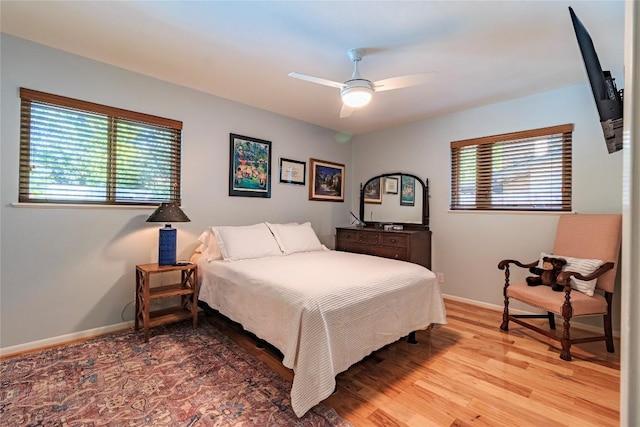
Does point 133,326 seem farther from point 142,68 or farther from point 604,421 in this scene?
point 604,421

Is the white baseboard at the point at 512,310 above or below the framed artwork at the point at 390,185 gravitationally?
below

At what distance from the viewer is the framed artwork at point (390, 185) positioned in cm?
444

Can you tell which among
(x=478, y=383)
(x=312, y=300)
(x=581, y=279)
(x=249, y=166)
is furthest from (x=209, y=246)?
(x=581, y=279)

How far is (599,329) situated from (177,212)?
4.12 m

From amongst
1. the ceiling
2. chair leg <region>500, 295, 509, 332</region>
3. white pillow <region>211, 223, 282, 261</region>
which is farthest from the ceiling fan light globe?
chair leg <region>500, 295, 509, 332</region>

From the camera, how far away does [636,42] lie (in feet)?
1.31

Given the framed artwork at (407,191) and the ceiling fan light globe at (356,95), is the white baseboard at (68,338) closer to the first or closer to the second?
the framed artwork at (407,191)

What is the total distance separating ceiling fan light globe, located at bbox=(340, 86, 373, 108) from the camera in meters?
2.27

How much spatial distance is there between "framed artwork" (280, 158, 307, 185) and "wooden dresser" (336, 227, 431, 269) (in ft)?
→ 3.12

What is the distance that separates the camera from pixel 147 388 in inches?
76.2

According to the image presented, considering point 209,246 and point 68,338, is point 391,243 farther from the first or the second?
point 68,338

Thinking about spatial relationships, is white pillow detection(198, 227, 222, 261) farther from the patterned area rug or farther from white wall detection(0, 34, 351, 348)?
the patterned area rug

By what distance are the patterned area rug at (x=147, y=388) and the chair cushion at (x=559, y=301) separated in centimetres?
194

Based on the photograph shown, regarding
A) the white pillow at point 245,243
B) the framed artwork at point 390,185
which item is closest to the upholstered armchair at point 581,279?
the framed artwork at point 390,185
